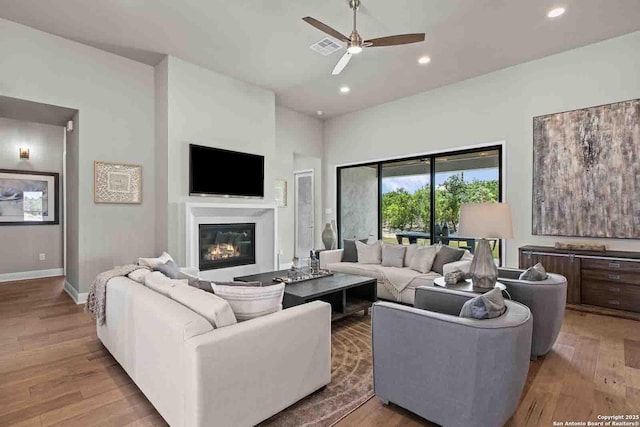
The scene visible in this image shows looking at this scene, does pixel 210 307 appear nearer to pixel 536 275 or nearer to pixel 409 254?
pixel 536 275

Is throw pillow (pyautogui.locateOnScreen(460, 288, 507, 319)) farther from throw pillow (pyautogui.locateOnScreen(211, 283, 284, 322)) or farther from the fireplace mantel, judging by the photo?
the fireplace mantel

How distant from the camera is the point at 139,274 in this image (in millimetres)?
2672

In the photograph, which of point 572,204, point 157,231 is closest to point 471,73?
point 572,204

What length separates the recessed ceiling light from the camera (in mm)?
3523

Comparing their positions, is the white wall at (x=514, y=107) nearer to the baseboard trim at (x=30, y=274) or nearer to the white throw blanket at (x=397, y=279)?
the white throw blanket at (x=397, y=279)

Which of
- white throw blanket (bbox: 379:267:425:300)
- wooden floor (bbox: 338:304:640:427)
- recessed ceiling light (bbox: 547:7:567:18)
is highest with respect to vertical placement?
recessed ceiling light (bbox: 547:7:567:18)

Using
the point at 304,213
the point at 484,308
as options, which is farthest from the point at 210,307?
the point at 304,213

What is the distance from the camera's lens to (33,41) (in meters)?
4.03

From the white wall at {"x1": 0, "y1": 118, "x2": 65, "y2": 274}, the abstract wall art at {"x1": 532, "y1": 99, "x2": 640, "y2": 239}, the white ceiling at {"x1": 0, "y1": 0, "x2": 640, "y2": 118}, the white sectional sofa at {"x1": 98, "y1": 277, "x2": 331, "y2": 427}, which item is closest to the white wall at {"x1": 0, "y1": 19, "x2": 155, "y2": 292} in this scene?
the white ceiling at {"x1": 0, "y1": 0, "x2": 640, "y2": 118}

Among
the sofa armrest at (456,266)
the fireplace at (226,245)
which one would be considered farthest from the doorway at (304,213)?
the sofa armrest at (456,266)

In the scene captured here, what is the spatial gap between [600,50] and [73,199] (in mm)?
7461

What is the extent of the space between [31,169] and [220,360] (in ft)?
21.7

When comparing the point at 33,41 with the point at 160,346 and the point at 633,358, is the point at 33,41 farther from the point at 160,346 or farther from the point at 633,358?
the point at 633,358

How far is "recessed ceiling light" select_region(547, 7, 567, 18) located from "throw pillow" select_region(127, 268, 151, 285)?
192 inches
